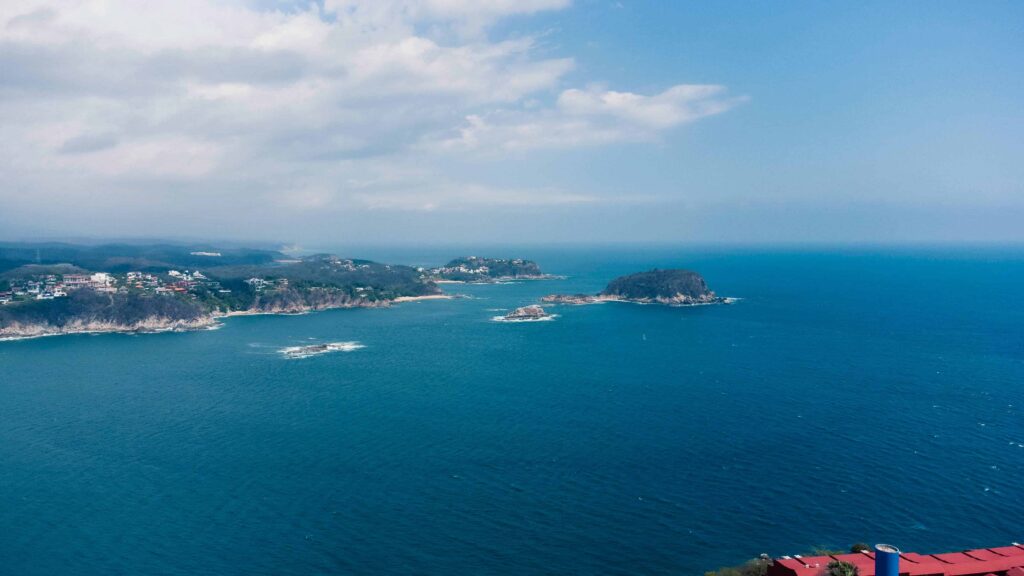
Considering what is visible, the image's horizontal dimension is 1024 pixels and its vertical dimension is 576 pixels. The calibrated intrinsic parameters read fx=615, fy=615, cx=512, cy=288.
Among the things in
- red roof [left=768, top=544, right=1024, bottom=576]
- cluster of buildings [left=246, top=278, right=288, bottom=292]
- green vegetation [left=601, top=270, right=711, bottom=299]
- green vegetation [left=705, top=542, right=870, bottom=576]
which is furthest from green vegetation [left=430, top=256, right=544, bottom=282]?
red roof [left=768, top=544, right=1024, bottom=576]

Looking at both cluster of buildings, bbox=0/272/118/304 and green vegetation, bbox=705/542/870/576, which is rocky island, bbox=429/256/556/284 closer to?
cluster of buildings, bbox=0/272/118/304

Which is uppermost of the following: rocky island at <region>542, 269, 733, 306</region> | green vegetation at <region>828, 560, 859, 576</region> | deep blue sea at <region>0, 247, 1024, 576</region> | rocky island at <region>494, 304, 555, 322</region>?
rocky island at <region>542, 269, 733, 306</region>

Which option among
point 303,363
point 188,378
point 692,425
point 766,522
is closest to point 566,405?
point 692,425

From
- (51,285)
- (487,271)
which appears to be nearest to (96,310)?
(51,285)

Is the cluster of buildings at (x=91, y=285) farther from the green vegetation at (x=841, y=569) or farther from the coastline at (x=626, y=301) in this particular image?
the green vegetation at (x=841, y=569)

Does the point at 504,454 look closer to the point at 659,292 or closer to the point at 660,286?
the point at 659,292

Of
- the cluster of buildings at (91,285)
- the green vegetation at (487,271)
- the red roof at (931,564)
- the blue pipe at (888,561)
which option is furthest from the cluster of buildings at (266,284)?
the blue pipe at (888,561)
